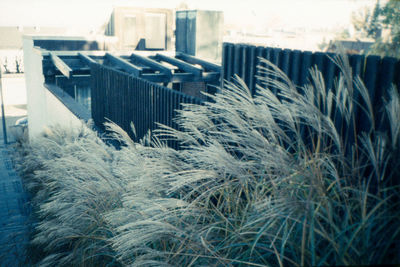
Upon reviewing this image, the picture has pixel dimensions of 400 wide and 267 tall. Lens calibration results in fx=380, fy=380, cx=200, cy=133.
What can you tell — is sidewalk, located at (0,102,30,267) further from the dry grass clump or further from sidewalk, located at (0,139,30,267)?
the dry grass clump

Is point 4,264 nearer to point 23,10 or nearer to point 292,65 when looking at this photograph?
point 292,65

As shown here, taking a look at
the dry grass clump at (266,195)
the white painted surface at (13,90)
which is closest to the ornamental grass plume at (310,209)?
the dry grass clump at (266,195)

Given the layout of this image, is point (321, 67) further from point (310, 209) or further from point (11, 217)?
point (11, 217)

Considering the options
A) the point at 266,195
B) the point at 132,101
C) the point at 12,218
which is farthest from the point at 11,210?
the point at 266,195

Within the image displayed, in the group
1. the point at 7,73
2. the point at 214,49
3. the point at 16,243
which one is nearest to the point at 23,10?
the point at 7,73

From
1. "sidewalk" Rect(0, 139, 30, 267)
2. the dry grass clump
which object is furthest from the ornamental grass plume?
"sidewalk" Rect(0, 139, 30, 267)

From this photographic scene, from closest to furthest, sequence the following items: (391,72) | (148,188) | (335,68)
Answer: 1. (391,72)
2. (335,68)
3. (148,188)

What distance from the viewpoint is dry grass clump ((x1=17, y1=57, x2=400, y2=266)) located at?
1.88m

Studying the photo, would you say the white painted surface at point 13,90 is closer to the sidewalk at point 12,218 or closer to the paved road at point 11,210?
the paved road at point 11,210

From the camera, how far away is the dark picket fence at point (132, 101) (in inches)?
212

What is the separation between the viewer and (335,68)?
293cm

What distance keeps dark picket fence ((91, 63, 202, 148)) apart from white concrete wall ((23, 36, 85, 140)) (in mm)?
802

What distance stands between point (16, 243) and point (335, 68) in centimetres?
374

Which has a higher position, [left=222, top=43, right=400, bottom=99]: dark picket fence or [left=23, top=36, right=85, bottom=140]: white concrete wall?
[left=222, top=43, right=400, bottom=99]: dark picket fence
